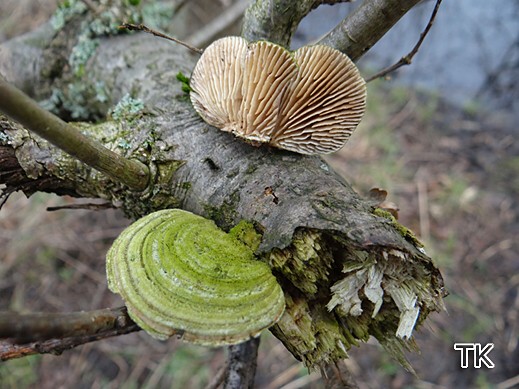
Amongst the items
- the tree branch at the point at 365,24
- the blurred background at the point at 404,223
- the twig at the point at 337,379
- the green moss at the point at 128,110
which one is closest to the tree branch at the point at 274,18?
the tree branch at the point at 365,24

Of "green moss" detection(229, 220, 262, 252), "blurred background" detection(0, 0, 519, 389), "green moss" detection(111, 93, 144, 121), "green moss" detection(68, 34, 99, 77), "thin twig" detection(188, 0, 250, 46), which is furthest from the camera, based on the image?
"blurred background" detection(0, 0, 519, 389)

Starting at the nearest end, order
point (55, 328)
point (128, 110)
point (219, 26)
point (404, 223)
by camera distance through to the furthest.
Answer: point (55, 328)
point (128, 110)
point (219, 26)
point (404, 223)

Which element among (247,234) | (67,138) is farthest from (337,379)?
(67,138)

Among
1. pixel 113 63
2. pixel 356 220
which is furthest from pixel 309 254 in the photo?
pixel 113 63

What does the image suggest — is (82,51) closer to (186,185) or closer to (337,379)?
(186,185)

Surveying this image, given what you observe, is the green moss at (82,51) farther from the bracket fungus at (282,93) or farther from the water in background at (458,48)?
the water in background at (458,48)

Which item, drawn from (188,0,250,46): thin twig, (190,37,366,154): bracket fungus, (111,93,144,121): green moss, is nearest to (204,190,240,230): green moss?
(190,37,366,154): bracket fungus

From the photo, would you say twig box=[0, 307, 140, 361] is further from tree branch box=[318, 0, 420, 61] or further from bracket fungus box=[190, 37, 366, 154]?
tree branch box=[318, 0, 420, 61]
